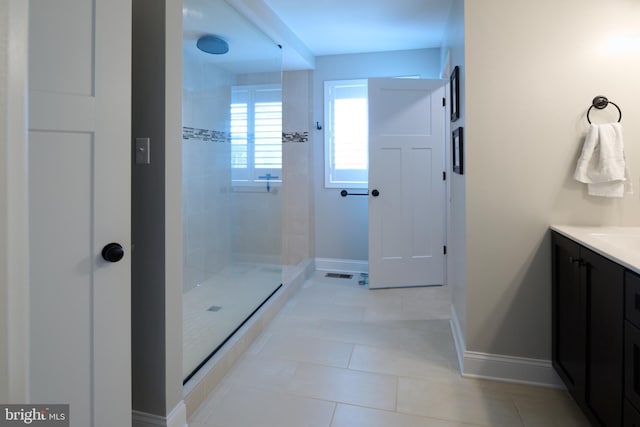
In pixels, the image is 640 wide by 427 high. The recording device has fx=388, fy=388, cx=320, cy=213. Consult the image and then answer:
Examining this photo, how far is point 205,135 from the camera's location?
7.70ft

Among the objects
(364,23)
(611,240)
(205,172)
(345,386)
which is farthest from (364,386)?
(364,23)

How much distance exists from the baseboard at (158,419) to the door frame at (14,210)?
1.00m

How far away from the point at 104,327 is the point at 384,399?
4.51ft

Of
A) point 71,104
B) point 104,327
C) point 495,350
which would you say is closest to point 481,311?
point 495,350

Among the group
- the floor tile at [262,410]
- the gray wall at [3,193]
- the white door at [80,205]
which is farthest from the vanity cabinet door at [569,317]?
the gray wall at [3,193]

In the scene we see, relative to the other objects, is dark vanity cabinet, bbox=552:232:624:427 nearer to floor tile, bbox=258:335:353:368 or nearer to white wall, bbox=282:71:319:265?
floor tile, bbox=258:335:353:368

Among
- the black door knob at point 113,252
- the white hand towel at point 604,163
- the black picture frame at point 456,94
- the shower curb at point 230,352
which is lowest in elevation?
the shower curb at point 230,352

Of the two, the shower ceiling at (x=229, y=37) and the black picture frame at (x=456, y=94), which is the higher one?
the shower ceiling at (x=229, y=37)

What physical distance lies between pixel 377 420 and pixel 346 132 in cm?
317

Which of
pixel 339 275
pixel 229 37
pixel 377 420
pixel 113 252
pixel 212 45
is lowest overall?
pixel 377 420

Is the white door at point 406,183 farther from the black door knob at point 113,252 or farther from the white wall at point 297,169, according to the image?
the black door knob at point 113,252

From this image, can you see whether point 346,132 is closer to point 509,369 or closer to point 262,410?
point 509,369

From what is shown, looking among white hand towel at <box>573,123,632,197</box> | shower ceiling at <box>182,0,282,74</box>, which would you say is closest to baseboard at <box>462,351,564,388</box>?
white hand towel at <box>573,123,632,197</box>

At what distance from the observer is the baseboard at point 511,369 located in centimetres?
211
